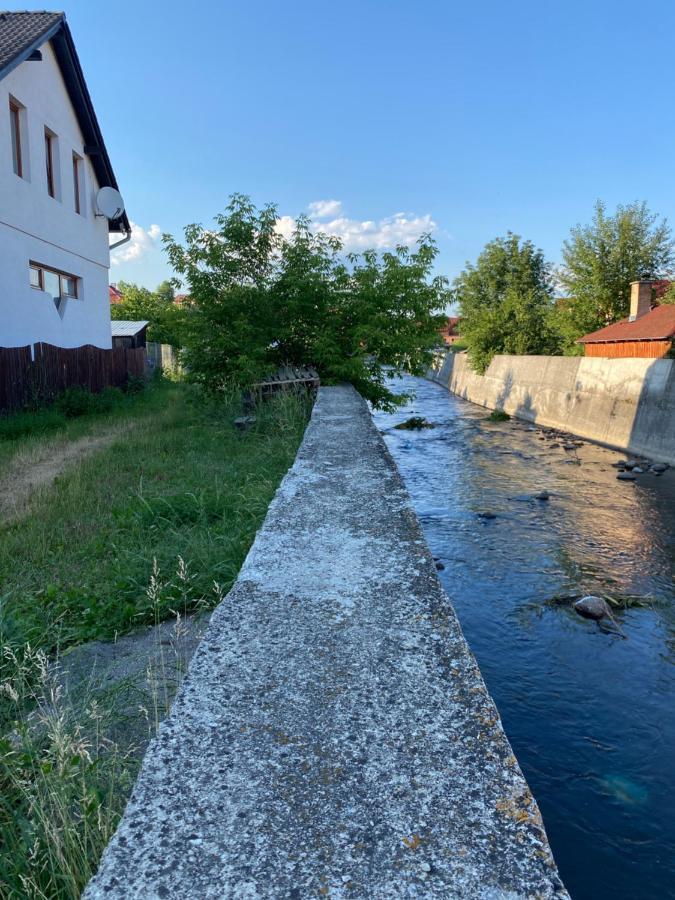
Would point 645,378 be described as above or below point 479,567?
above

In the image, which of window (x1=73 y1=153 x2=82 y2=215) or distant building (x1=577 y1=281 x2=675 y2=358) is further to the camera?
distant building (x1=577 y1=281 x2=675 y2=358)

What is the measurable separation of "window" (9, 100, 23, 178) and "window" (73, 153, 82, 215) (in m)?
2.87

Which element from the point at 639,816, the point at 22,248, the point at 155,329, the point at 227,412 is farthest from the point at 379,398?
the point at 155,329

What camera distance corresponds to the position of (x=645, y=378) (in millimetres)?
14172

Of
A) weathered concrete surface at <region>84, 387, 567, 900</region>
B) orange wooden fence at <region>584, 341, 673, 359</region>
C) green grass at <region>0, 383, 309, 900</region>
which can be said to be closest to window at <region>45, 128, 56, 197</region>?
green grass at <region>0, 383, 309, 900</region>

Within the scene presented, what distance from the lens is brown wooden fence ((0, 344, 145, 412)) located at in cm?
1140

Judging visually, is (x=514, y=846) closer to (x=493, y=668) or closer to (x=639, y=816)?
(x=639, y=816)

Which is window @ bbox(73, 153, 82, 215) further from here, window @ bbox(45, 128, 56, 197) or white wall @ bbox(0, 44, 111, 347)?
window @ bbox(45, 128, 56, 197)

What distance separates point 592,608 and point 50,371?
1127 cm

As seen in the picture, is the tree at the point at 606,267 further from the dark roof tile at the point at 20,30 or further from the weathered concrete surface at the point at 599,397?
the dark roof tile at the point at 20,30

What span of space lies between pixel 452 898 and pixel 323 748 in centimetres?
47

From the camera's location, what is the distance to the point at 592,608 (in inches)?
215

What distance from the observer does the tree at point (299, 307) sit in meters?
10.9

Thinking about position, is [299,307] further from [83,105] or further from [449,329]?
[449,329]
